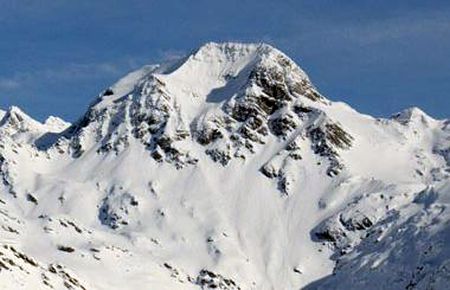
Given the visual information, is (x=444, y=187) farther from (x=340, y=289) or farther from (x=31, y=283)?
(x=31, y=283)

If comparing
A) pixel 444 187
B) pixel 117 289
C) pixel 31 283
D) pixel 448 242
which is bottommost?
pixel 448 242

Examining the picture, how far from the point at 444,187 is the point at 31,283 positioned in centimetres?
5726

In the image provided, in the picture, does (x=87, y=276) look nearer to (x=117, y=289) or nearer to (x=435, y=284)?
(x=117, y=289)

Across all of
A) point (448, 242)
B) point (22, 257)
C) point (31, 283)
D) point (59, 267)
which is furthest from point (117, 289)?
point (448, 242)

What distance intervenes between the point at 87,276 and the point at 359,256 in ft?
216

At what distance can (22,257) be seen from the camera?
155 metres

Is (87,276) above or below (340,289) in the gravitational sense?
above

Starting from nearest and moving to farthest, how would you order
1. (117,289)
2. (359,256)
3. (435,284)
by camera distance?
(435,284)
(359,256)
(117,289)

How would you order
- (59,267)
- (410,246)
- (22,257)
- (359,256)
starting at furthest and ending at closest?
(59,267)
(22,257)
(359,256)
(410,246)

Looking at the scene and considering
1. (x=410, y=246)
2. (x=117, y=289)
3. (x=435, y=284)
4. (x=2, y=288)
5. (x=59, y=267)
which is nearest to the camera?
(x=435, y=284)

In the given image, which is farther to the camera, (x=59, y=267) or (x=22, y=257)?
(x=59, y=267)

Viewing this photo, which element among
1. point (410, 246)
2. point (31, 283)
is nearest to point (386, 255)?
point (410, 246)

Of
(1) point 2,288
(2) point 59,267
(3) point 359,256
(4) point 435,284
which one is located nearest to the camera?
(4) point 435,284

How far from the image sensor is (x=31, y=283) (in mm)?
136750
